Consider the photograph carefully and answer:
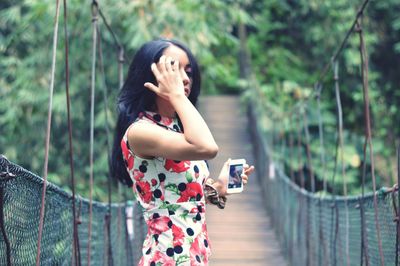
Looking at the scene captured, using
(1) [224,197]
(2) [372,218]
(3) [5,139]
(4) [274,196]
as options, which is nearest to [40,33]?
(3) [5,139]

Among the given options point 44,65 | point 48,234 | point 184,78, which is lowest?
point 48,234

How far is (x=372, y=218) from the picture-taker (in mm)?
2178

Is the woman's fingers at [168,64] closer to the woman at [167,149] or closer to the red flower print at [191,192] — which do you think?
the woman at [167,149]

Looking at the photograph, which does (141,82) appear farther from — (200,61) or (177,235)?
(200,61)

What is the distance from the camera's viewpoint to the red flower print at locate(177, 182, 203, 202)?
129 centimetres

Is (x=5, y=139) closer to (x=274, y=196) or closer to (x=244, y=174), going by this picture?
(x=274, y=196)

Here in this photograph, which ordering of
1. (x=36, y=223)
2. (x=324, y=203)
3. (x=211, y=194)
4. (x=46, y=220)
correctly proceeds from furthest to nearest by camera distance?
1. (x=324, y=203)
2. (x=46, y=220)
3. (x=36, y=223)
4. (x=211, y=194)

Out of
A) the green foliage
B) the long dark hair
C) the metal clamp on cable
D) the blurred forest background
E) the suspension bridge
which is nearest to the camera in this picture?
the long dark hair

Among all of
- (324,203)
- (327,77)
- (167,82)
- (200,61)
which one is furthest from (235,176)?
(327,77)

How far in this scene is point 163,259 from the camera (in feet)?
4.19

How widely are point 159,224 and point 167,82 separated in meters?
0.23

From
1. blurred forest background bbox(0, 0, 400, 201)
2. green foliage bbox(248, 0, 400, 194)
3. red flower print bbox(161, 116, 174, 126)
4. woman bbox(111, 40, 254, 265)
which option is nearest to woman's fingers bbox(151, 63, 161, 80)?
woman bbox(111, 40, 254, 265)

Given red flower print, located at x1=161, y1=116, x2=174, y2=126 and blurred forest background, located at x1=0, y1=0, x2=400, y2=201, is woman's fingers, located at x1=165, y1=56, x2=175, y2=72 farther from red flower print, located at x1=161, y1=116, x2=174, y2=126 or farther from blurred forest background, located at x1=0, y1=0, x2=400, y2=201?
blurred forest background, located at x1=0, y1=0, x2=400, y2=201

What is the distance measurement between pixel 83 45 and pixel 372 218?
351 cm
